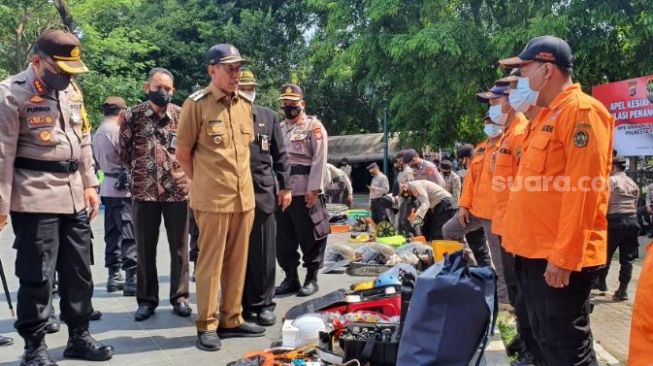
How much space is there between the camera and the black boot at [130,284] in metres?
6.31

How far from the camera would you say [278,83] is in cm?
2705

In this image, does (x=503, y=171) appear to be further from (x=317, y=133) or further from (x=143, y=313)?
(x=143, y=313)

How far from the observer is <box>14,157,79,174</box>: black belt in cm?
407

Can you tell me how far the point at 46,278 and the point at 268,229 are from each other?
1.79 metres

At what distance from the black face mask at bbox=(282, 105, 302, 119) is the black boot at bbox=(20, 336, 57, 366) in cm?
324

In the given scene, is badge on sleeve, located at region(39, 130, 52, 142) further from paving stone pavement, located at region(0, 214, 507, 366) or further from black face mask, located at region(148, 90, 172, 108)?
paving stone pavement, located at region(0, 214, 507, 366)

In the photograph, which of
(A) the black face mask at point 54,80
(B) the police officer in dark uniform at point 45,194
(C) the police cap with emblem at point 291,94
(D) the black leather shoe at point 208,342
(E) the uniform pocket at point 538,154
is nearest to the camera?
(E) the uniform pocket at point 538,154

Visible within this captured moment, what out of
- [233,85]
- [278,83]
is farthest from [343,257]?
[278,83]

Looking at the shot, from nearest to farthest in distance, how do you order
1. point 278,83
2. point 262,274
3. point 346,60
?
point 262,274 < point 346,60 < point 278,83

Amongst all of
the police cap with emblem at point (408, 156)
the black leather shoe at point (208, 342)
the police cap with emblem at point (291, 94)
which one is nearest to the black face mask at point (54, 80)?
the black leather shoe at point (208, 342)

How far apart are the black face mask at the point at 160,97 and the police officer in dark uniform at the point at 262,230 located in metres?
0.71

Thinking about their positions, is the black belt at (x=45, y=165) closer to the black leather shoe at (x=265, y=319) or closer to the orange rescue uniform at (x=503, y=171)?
the black leather shoe at (x=265, y=319)

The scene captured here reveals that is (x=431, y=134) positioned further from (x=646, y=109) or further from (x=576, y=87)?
→ (x=576, y=87)

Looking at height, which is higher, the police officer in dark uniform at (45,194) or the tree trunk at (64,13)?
the tree trunk at (64,13)
